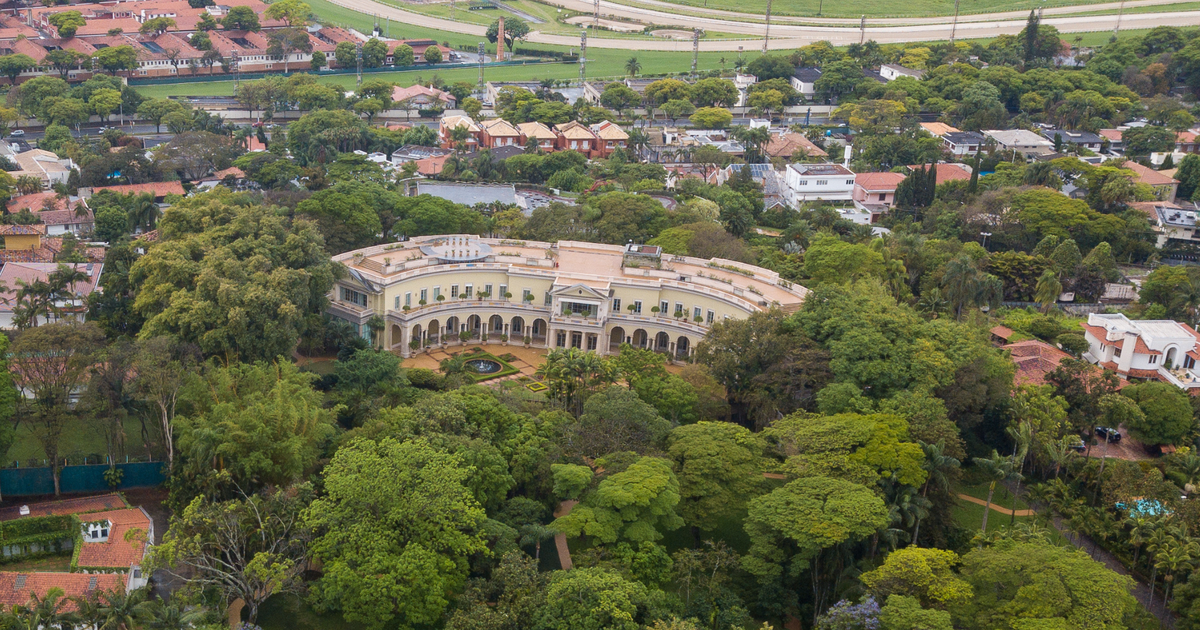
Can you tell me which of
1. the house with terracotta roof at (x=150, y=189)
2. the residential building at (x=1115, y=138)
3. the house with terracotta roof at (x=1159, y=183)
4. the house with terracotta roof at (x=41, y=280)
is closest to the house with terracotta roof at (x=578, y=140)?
the house with terracotta roof at (x=150, y=189)

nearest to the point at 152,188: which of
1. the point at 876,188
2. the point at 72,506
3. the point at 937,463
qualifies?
the point at 72,506

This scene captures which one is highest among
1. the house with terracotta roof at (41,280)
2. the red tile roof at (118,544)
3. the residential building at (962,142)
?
the residential building at (962,142)

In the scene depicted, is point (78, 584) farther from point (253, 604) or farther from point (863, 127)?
point (863, 127)

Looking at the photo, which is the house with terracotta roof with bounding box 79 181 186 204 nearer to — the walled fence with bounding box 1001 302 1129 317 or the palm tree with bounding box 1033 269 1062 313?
the walled fence with bounding box 1001 302 1129 317

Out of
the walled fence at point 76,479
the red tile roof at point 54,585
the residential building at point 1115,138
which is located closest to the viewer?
the red tile roof at point 54,585

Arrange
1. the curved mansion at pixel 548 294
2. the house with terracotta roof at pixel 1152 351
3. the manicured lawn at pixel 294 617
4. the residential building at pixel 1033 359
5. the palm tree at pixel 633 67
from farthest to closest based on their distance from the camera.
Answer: the palm tree at pixel 633 67 < the curved mansion at pixel 548 294 < the house with terracotta roof at pixel 1152 351 < the residential building at pixel 1033 359 < the manicured lawn at pixel 294 617

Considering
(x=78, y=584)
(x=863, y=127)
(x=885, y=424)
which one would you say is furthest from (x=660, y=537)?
(x=863, y=127)

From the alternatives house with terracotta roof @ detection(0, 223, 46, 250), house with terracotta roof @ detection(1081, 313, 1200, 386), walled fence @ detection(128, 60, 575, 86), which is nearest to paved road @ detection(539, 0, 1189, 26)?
walled fence @ detection(128, 60, 575, 86)

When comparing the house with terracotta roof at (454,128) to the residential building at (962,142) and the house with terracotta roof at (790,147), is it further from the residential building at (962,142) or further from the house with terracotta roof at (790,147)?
the residential building at (962,142)
